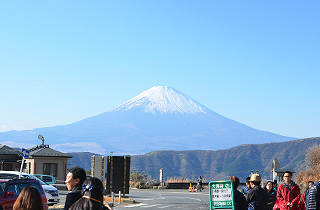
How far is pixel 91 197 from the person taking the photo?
6398 millimetres

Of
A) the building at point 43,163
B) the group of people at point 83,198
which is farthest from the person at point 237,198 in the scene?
the building at point 43,163

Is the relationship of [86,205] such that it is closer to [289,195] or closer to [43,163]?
[289,195]

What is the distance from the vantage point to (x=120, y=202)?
32.5 metres

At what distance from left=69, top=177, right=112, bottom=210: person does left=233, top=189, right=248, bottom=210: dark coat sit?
4624 millimetres

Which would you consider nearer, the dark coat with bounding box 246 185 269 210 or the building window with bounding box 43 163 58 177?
the dark coat with bounding box 246 185 269 210

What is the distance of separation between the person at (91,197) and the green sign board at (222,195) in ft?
16.2

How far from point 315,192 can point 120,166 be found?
2878 centimetres

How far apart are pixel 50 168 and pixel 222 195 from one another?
4327 cm

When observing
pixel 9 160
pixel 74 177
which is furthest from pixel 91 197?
pixel 9 160

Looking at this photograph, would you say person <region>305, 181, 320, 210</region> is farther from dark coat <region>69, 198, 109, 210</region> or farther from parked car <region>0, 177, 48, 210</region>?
parked car <region>0, 177, 48, 210</region>

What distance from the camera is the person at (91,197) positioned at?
20.7 feet

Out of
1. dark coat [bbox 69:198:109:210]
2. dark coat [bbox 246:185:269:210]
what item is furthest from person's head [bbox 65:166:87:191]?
dark coat [bbox 246:185:269:210]

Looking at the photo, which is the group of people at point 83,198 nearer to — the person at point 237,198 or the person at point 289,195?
the person at point 237,198

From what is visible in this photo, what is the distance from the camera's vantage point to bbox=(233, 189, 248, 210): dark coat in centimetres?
1070
